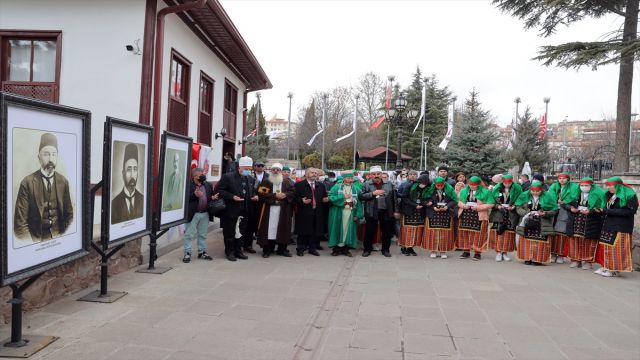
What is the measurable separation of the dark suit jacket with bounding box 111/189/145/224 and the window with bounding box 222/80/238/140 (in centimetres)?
806

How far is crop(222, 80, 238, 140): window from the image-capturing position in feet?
46.4

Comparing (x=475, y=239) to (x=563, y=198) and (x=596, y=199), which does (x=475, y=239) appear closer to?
(x=563, y=198)

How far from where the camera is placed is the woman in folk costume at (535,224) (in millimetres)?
8562

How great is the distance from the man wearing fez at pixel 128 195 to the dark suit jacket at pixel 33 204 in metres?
1.26

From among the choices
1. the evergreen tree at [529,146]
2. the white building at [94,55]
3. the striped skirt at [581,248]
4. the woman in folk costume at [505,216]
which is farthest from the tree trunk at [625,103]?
the white building at [94,55]

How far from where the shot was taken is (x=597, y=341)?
15.2 ft

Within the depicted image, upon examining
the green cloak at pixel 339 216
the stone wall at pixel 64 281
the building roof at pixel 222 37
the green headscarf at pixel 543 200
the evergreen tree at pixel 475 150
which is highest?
the building roof at pixel 222 37

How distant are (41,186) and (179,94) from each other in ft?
22.4

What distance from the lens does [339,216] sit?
30.4 ft

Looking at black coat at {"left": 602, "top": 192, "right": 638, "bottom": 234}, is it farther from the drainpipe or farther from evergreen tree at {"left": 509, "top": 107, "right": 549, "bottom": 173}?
evergreen tree at {"left": 509, "top": 107, "right": 549, "bottom": 173}

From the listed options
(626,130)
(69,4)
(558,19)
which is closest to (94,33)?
(69,4)

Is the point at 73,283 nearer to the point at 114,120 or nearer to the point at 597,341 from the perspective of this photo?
the point at 114,120

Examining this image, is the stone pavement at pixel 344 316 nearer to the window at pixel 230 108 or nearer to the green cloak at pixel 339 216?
the green cloak at pixel 339 216

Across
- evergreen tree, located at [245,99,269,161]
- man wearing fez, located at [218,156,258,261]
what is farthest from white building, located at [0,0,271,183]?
evergreen tree, located at [245,99,269,161]
